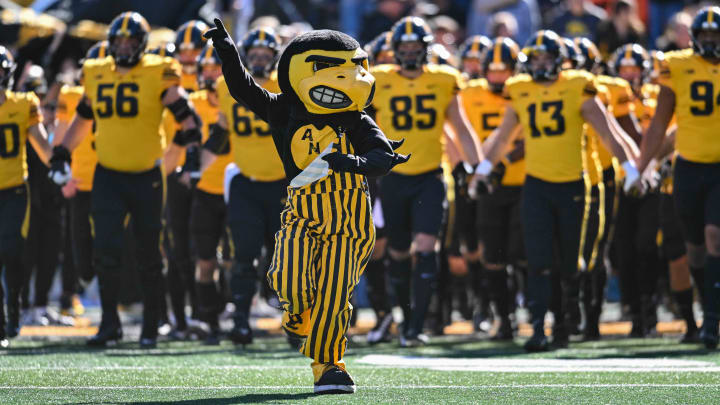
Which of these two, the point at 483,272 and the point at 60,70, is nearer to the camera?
the point at 483,272

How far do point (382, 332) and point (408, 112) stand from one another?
1.53 m

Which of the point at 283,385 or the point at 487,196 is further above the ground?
the point at 487,196

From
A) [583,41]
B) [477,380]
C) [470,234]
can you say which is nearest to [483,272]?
[470,234]

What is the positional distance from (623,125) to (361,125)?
14.0 ft

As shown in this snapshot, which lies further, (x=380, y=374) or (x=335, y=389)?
(x=380, y=374)

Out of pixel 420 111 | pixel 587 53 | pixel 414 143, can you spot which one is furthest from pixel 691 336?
pixel 587 53

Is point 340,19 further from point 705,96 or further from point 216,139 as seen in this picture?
point 705,96

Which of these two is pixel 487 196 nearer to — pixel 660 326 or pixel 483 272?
pixel 483 272

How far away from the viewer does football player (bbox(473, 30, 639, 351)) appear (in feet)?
30.0

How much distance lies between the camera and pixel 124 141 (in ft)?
30.4

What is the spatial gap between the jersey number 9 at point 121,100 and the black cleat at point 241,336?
154 cm

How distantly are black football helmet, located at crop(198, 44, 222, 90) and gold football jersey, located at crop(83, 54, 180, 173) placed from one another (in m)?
1.23

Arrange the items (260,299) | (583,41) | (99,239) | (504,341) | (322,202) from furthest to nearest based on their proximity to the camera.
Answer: (260,299) → (583,41) → (504,341) → (99,239) → (322,202)

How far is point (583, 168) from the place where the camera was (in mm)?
9367
